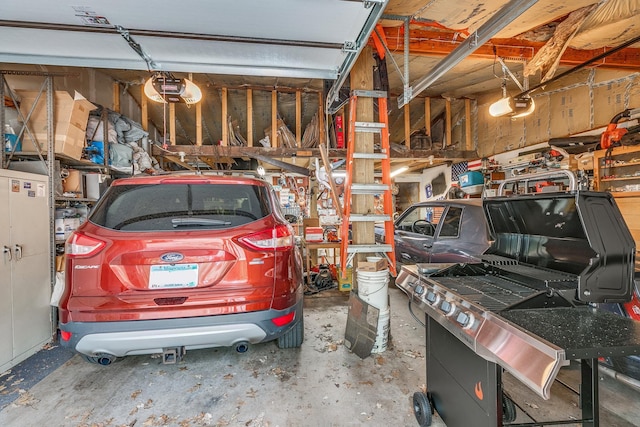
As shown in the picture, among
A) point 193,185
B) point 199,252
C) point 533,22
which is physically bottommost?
point 199,252

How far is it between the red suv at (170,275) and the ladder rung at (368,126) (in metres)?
1.42

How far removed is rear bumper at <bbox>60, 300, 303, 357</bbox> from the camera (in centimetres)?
172

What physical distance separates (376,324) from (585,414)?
140cm

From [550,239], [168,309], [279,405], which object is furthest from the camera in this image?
[279,405]

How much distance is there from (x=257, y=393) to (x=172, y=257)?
115 cm

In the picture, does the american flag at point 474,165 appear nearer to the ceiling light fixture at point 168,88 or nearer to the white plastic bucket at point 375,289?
the white plastic bucket at point 375,289

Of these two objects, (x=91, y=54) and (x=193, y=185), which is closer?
(x=193, y=185)

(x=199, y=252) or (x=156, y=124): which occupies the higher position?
(x=156, y=124)

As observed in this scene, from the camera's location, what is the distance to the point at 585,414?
1.23 metres

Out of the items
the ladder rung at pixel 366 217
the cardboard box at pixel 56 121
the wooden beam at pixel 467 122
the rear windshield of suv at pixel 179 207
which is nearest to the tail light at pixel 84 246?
the rear windshield of suv at pixel 179 207

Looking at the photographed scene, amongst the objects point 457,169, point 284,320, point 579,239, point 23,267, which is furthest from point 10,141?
point 457,169

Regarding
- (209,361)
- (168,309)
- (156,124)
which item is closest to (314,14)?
(168,309)

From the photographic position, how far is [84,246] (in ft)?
5.74

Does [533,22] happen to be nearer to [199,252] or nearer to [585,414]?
[585,414]
